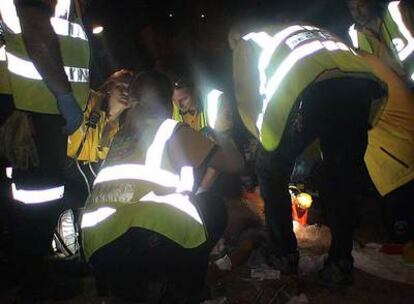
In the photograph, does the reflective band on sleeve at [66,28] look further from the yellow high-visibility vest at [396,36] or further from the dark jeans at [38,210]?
the yellow high-visibility vest at [396,36]

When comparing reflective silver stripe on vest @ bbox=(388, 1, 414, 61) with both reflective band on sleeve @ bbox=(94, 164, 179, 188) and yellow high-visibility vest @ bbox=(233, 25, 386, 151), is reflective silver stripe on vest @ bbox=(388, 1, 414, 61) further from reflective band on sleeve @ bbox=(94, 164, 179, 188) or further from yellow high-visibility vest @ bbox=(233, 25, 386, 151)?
reflective band on sleeve @ bbox=(94, 164, 179, 188)

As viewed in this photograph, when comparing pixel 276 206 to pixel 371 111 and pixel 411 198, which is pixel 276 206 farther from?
pixel 411 198

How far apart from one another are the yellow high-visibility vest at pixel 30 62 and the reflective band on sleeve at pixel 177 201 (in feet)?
2.63

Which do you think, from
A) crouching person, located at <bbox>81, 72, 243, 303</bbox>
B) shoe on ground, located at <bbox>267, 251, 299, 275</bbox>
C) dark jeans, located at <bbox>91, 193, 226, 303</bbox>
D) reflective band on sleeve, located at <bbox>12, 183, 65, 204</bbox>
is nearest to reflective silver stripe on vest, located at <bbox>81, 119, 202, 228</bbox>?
crouching person, located at <bbox>81, 72, 243, 303</bbox>

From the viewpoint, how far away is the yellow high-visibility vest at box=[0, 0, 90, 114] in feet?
8.12

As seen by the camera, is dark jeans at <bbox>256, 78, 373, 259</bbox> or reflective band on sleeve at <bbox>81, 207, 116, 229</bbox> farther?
dark jeans at <bbox>256, 78, 373, 259</bbox>

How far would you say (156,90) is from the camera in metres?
2.43

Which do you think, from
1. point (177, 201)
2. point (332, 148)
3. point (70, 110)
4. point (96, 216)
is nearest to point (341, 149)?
point (332, 148)

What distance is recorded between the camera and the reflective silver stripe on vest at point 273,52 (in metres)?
2.51

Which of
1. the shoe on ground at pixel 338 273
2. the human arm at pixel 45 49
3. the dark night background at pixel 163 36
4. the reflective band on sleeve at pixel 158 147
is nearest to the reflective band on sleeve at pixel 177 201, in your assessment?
the reflective band on sleeve at pixel 158 147

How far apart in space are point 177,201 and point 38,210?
0.85 metres

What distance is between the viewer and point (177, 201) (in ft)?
7.45

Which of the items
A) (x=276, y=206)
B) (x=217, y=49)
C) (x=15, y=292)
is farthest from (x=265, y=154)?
(x=217, y=49)

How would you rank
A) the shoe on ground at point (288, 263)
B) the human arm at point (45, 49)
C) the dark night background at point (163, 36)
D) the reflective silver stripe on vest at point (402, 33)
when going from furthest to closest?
the dark night background at point (163, 36) → the reflective silver stripe on vest at point (402, 33) → the shoe on ground at point (288, 263) → the human arm at point (45, 49)
